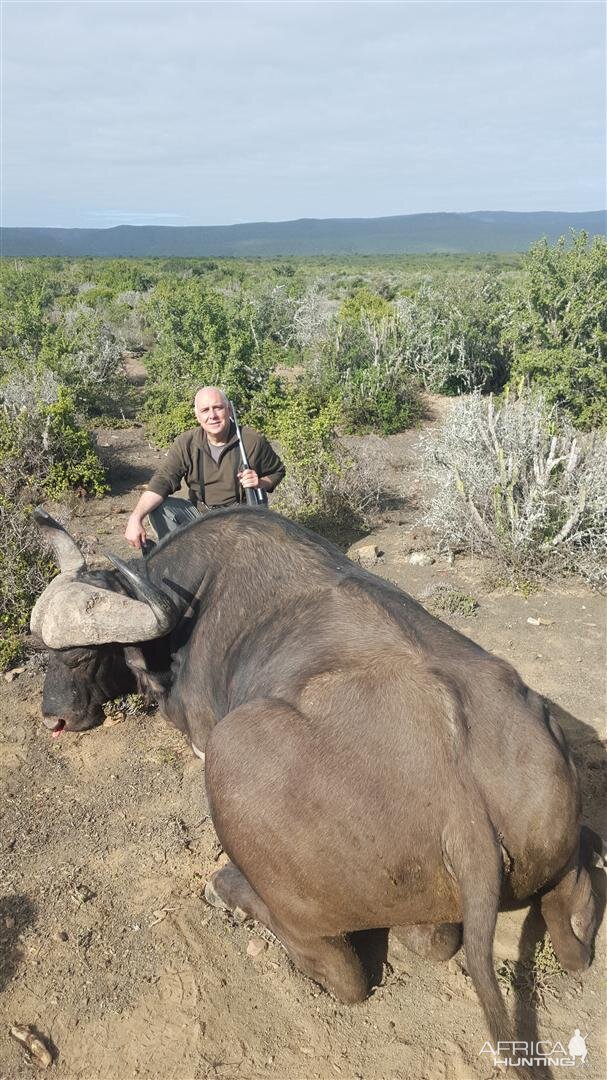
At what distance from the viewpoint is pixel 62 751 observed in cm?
478

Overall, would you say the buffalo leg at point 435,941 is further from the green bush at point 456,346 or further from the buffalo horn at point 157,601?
the green bush at point 456,346

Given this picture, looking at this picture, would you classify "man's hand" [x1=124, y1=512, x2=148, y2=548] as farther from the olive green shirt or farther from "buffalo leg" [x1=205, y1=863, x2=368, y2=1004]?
"buffalo leg" [x1=205, y1=863, x2=368, y2=1004]

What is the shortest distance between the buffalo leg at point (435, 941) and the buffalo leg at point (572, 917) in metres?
0.44

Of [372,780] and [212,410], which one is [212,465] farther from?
[372,780]

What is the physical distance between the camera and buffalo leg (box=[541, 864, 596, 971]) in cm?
294

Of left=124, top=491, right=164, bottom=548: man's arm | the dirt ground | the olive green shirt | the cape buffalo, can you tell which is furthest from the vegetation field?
the olive green shirt

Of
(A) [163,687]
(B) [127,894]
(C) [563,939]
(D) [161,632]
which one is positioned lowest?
(B) [127,894]

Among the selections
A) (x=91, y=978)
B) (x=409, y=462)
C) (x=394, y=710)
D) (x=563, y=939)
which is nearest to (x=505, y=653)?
(x=563, y=939)

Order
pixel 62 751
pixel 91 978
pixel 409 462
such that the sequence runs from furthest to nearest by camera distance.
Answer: pixel 409 462 → pixel 62 751 → pixel 91 978

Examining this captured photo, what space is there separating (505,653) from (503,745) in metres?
3.17

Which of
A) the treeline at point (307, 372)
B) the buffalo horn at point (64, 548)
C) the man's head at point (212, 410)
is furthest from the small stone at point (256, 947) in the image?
the man's head at point (212, 410)

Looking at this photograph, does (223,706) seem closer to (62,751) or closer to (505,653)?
(62,751)

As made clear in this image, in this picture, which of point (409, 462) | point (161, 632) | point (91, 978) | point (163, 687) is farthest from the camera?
point (409, 462)

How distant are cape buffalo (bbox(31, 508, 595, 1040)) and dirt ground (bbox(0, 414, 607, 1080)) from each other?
0.16m
